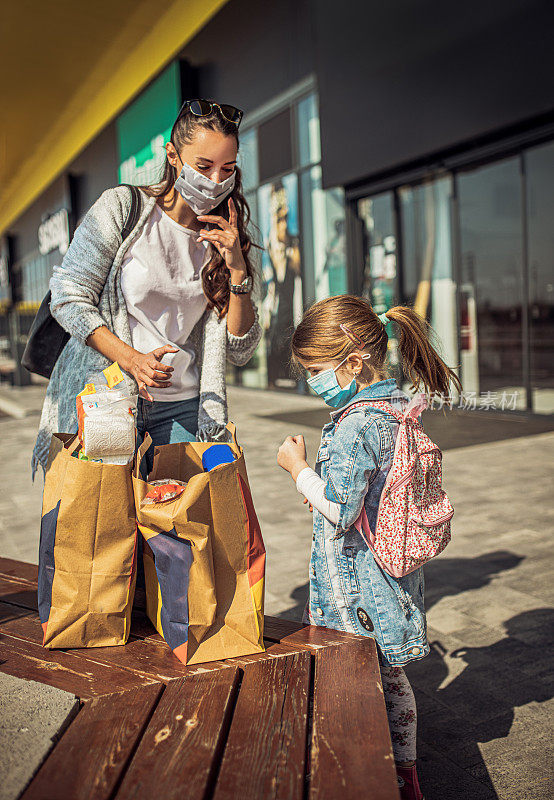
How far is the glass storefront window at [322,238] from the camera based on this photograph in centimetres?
1159

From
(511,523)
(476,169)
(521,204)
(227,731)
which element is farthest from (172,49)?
(227,731)

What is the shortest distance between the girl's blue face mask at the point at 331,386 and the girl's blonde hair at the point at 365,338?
0.04m

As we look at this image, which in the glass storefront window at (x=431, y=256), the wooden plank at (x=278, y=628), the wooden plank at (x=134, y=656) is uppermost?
the glass storefront window at (x=431, y=256)

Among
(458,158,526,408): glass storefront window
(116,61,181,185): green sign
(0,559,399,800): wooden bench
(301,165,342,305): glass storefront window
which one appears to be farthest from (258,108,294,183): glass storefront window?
(0,559,399,800): wooden bench

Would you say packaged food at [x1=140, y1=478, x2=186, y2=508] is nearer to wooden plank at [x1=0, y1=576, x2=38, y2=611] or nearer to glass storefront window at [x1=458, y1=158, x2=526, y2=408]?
wooden plank at [x1=0, y1=576, x2=38, y2=611]

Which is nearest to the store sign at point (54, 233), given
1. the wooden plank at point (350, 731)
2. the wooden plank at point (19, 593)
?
the wooden plank at point (19, 593)

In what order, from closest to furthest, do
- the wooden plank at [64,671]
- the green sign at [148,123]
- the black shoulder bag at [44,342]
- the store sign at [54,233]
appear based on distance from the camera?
1. the wooden plank at [64,671]
2. the black shoulder bag at [44,342]
3. the green sign at [148,123]
4. the store sign at [54,233]

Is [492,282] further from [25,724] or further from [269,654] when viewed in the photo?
[25,724]

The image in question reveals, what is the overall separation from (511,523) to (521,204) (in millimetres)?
5338

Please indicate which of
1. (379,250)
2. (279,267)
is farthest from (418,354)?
(279,267)

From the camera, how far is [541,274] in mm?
8516

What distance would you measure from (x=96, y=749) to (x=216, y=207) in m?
1.48

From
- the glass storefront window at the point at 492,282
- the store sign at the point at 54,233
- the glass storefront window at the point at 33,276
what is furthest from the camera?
the glass storefront window at the point at 33,276

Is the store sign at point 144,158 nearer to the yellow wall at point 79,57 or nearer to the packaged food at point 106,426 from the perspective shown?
the yellow wall at point 79,57
